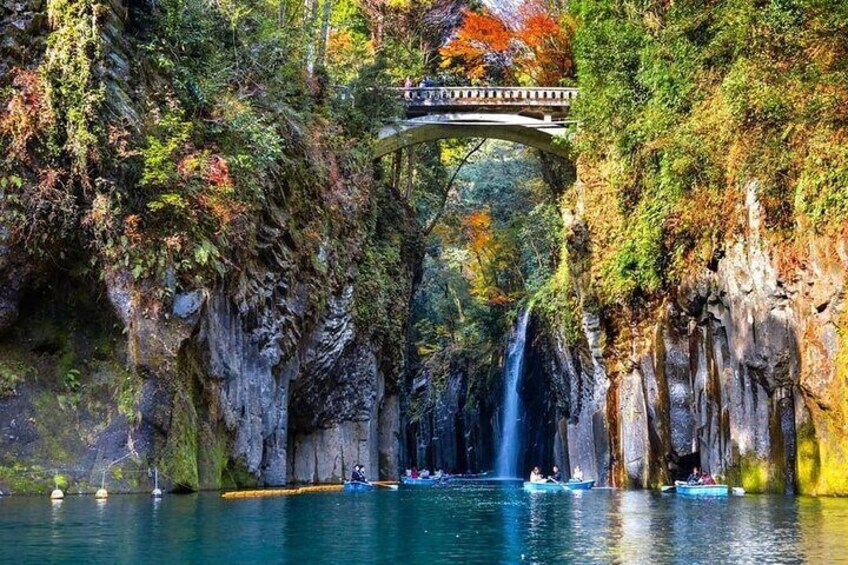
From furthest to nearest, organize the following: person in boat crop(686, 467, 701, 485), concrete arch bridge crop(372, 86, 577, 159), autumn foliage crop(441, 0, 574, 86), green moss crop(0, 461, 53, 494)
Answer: autumn foliage crop(441, 0, 574, 86), concrete arch bridge crop(372, 86, 577, 159), person in boat crop(686, 467, 701, 485), green moss crop(0, 461, 53, 494)

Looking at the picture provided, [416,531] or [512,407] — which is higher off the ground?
[512,407]

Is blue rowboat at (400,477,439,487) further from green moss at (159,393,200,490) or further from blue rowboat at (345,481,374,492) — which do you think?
green moss at (159,393,200,490)

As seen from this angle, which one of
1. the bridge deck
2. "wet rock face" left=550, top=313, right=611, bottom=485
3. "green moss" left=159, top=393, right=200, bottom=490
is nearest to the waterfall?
"wet rock face" left=550, top=313, right=611, bottom=485

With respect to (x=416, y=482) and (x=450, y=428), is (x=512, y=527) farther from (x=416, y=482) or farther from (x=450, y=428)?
(x=450, y=428)

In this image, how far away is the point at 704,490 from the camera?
1059 inches

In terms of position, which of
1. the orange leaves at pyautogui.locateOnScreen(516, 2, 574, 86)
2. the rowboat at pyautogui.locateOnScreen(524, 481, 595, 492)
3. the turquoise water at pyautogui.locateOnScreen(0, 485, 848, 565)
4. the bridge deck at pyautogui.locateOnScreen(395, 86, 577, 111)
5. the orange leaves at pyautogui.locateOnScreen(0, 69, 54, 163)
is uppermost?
the orange leaves at pyautogui.locateOnScreen(516, 2, 574, 86)

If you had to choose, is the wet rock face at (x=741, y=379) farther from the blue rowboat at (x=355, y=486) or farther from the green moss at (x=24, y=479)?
the green moss at (x=24, y=479)

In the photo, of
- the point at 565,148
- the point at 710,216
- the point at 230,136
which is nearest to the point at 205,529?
the point at 230,136

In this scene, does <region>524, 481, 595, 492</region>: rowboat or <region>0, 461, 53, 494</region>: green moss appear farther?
<region>524, 481, 595, 492</region>: rowboat

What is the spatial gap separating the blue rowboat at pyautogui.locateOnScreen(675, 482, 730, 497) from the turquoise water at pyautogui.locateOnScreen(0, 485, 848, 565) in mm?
1544

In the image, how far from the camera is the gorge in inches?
960

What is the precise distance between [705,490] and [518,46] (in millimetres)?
25918

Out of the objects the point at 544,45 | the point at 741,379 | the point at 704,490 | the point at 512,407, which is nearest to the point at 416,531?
the point at 704,490

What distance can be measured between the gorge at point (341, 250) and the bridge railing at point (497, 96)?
192 cm
